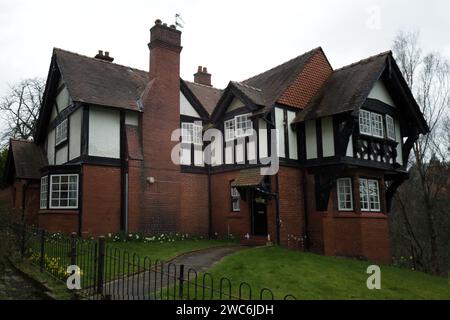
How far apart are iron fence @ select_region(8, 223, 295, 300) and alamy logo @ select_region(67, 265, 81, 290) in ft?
0.59

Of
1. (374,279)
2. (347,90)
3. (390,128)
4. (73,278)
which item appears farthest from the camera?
(390,128)

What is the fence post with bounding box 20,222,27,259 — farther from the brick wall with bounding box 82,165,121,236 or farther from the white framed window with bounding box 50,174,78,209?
the white framed window with bounding box 50,174,78,209

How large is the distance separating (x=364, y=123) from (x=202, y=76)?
12.1m

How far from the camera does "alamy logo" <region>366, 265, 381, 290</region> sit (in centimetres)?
1203

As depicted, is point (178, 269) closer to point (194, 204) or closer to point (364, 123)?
point (194, 204)

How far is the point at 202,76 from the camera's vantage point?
88.9 ft

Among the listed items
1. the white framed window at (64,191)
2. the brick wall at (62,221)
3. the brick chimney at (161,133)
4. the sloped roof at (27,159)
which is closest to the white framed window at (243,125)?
the brick chimney at (161,133)

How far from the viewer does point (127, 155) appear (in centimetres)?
1841

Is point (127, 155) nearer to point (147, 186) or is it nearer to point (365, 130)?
point (147, 186)

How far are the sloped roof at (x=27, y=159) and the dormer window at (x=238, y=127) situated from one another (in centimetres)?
991

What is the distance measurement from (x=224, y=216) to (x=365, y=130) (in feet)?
25.0

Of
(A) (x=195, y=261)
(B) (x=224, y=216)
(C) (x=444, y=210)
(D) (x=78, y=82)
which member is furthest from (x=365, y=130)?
(C) (x=444, y=210)

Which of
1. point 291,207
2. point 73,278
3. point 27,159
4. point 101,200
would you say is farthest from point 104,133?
point 73,278

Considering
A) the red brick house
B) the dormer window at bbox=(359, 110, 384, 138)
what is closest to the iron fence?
the red brick house
